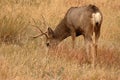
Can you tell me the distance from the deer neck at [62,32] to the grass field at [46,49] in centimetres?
31

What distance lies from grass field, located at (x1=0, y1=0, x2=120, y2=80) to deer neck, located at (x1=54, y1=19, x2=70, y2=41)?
0.31 meters

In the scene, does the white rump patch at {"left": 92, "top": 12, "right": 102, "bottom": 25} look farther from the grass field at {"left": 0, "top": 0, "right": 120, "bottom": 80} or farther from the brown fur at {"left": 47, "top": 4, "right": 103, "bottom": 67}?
the grass field at {"left": 0, "top": 0, "right": 120, "bottom": 80}

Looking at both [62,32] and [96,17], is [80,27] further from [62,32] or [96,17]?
[62,32]

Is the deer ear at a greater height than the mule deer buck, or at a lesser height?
lesser

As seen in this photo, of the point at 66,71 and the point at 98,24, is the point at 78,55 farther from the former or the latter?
the point at 66,71

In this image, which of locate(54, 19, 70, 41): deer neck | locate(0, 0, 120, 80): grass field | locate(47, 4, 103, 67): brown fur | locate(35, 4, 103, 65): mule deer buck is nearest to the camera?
locate(0, 0, 120, 80): grass field

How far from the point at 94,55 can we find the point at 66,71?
258 centimetres

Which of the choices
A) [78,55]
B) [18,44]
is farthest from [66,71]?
[18,44]

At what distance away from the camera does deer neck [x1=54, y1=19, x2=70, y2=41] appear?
13039 mm

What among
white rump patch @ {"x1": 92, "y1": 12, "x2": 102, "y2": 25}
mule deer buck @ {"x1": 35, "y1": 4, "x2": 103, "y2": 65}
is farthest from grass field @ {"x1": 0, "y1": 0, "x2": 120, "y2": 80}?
white rump patch @ {"x1": 92, "y1": 12, "x2": 102, "y2": 25}

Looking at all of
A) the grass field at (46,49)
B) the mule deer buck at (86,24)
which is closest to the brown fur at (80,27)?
the mule deer buck at (86,24)

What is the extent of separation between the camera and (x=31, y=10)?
636 inches

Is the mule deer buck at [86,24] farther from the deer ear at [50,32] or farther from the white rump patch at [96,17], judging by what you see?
the deer ear at [50,32]

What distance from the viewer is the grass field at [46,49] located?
25.6 ft
